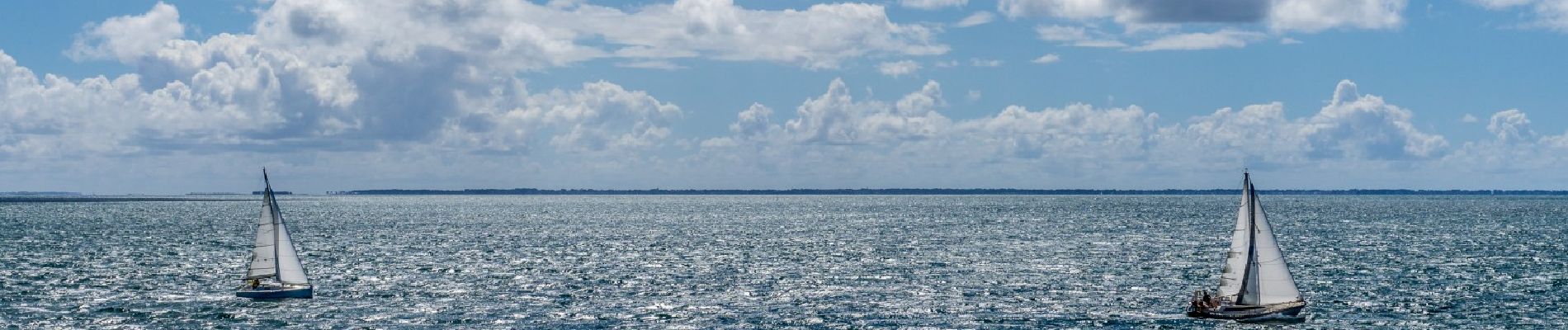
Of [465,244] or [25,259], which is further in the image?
[465,244]

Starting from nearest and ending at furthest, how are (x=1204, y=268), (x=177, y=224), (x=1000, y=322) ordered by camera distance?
(x=1000, y=322)
(x=1204, y=268)
(x=177, y=224)

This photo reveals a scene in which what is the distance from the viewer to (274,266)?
68.7 m

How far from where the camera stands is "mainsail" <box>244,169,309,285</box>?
6862 centimetres

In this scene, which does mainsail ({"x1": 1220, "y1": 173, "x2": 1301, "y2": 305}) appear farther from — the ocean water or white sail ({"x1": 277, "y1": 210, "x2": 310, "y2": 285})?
white sail ({"x1": 277, "y1": 210, "x2": 310, "y2": 285})

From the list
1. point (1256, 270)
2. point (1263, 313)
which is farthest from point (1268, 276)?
point (1263, 313)

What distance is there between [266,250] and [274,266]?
3.91 ft

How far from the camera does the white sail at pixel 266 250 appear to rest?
6862cm

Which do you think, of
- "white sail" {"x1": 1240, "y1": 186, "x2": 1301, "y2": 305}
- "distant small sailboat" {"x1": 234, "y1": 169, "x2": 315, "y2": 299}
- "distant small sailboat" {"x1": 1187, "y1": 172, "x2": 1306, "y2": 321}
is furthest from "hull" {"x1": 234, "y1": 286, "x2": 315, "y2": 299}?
"white sail" {"x1": 1240, "y1": 186, "x2": 1301, "y2": 305}

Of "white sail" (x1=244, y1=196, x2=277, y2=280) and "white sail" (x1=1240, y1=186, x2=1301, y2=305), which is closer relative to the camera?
"white sail" (x1=1240, y1=186, x2=1301, y2=305)

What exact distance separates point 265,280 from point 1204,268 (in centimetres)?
6147

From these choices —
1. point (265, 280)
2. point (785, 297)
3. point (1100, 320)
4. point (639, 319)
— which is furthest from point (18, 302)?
point (1100, 320)

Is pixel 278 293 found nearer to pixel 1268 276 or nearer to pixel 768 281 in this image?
pixel 768 281

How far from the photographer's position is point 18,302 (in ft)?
222

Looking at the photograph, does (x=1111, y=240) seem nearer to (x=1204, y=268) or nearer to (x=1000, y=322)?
(x=1204, y=268)
